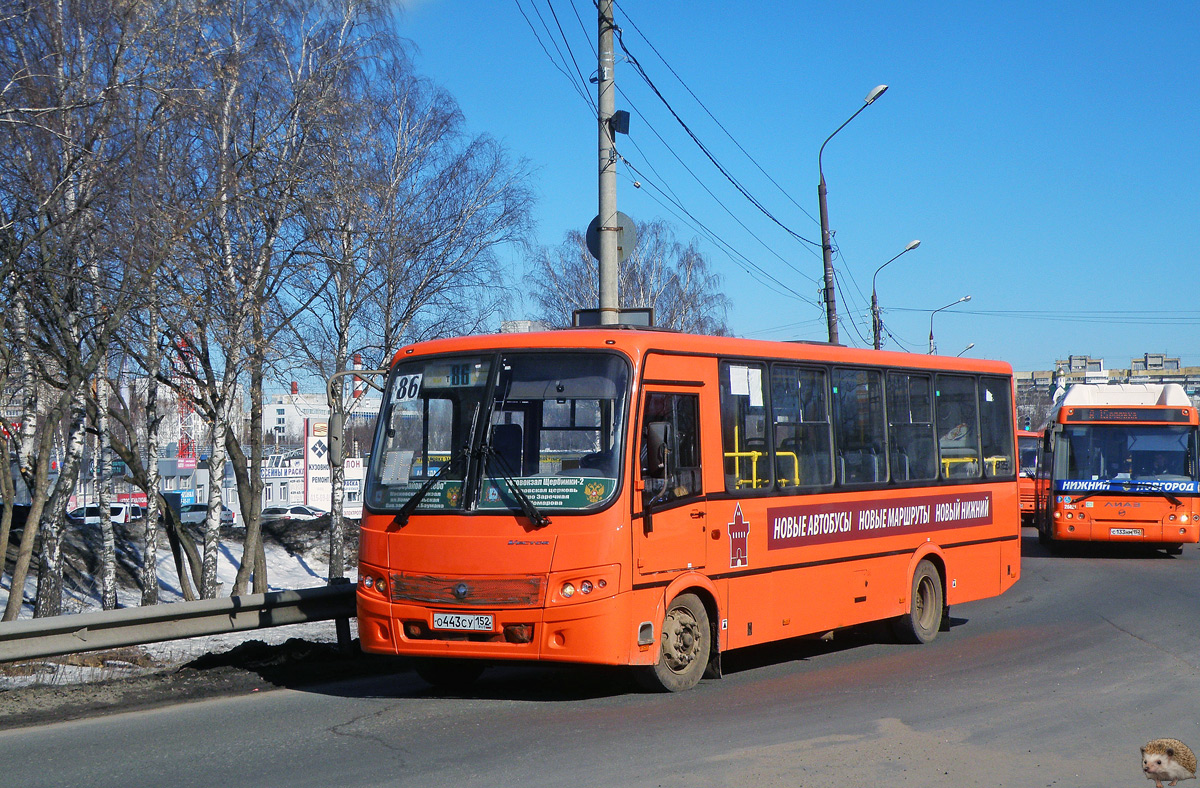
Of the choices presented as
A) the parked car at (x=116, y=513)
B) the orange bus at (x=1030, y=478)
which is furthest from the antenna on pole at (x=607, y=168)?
the parked car at (x=116, y=513)

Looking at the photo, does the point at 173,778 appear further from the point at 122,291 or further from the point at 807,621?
the point at 122,291

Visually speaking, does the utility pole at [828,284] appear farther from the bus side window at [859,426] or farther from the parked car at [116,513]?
the parked car at [116,513]

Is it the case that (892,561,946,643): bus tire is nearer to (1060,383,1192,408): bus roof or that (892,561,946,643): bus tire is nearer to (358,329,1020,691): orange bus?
(358,329,1020,691): orange bus

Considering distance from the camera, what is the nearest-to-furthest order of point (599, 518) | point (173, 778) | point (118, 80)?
1. point (173, 778)
2. point (599, 518)
3. point (118, 80)

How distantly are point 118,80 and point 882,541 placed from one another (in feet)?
31.7

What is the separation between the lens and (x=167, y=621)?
9.50 m

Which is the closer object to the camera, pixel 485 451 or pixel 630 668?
pixel 485 451

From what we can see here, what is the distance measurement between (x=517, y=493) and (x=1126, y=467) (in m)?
17.5

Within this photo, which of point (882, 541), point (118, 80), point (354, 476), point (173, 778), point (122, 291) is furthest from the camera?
point (354, 476)

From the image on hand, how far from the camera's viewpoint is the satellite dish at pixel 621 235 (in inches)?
551

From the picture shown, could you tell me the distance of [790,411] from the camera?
10.6m

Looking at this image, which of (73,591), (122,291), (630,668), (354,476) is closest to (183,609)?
(630,668)

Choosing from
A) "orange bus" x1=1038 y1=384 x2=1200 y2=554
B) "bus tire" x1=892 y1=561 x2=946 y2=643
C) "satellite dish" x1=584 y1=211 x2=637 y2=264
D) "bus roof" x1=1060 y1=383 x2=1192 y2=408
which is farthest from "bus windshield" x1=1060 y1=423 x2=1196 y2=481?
"satellite dish" x1=584 y1=211 x2=637 y2=264

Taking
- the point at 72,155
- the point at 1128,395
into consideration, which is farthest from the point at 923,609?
the point at 1128,395
